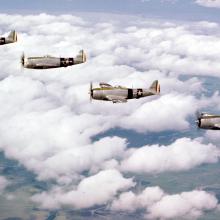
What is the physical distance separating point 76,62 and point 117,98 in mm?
12516

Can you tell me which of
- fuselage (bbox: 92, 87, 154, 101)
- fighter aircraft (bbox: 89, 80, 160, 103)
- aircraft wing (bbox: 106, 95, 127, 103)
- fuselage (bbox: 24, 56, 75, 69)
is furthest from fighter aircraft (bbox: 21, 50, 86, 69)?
aircraft wing (bbox: 106, 95, 127, 103)

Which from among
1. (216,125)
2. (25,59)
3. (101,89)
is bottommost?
(216,125)

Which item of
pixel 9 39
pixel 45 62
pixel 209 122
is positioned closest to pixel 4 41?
pixel 9 39

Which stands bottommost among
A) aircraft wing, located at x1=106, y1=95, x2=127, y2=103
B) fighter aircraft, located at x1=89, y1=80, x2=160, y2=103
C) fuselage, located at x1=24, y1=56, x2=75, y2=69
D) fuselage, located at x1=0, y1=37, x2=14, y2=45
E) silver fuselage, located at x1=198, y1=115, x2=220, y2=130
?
silver fuselage, located at x1=198, y1=115, x2=220, y2=130

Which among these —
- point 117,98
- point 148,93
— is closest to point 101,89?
point 117,98

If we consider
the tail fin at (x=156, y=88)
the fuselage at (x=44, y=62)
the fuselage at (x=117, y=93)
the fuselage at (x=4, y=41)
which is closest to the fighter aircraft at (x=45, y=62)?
the fuselage at (x=44, y=62)

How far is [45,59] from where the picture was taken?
76.9 m

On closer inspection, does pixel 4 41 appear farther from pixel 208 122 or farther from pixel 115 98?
pixel 208 122

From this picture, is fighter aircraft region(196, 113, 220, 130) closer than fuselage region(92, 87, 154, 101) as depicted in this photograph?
Yes

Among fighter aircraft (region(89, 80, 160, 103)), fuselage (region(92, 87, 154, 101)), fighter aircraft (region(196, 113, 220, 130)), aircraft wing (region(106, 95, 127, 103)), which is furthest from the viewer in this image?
fuselage (region(92, 87, 154, 101))

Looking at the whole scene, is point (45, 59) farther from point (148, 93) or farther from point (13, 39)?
point (148, 93)

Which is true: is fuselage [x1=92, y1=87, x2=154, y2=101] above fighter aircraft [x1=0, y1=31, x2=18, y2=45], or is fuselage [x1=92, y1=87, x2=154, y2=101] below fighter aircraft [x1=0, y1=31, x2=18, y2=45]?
below

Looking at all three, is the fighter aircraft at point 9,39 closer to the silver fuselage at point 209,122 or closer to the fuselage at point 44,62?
the fuselage at point 44,62

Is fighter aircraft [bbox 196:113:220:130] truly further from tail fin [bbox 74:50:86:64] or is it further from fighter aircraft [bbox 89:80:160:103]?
tail fin [bbox 74:50:86:64]
